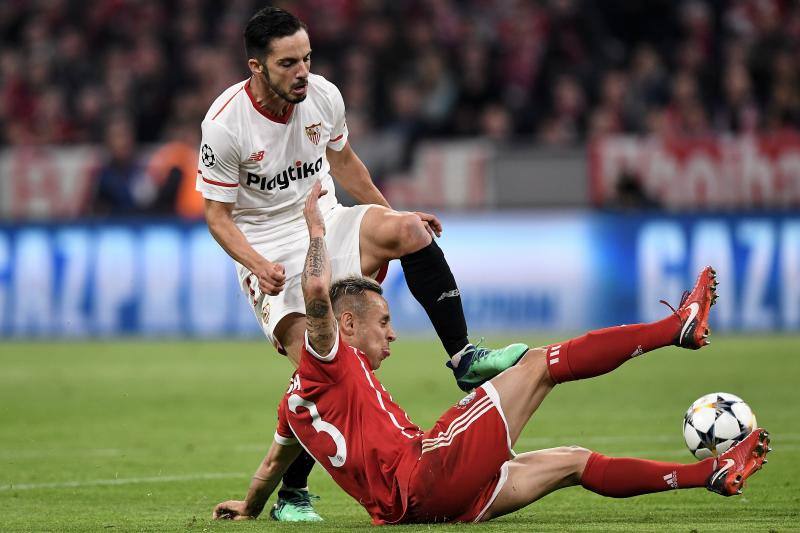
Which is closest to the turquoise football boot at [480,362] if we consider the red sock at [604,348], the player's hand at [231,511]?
the red sock at [604,348]

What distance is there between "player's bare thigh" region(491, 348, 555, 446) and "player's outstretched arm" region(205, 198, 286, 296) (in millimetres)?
1215

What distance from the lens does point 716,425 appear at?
641 cm

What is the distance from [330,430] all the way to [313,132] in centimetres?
196

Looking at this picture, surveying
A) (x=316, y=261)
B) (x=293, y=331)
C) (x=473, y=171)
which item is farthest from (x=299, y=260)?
(x=473, y=171)

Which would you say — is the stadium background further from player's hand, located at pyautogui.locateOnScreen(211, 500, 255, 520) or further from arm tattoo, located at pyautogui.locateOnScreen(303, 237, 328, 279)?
arm tattoo, located at pyautogui.locateOnScreen(303, 237, 328, 279)

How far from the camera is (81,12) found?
20578 millimetres

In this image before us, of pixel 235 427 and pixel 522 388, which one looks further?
pixel 235 427

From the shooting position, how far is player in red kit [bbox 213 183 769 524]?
550 centimetres

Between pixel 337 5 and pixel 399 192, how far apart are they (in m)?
3.58

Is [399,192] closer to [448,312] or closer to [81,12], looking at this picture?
[81,12]

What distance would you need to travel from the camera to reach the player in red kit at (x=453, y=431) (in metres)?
5.50

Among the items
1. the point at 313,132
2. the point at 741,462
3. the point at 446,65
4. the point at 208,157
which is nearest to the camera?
the point at 741,462

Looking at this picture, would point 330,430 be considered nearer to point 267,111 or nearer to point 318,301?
point 318,301

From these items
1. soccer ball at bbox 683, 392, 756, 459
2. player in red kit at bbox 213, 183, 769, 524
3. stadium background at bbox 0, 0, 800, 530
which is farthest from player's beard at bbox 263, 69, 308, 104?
stadium background at bbox 0, 0, 800, 530
